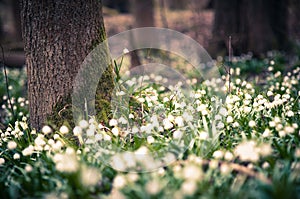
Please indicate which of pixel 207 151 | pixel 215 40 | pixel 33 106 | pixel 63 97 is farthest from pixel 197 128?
pixel 215 40

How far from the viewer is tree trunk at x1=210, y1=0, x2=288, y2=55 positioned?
9.96 meters

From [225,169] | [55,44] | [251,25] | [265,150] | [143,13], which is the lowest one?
[225,169]

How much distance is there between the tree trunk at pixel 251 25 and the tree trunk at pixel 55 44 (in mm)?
6077

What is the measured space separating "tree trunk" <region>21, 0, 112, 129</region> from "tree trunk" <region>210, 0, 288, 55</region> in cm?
608

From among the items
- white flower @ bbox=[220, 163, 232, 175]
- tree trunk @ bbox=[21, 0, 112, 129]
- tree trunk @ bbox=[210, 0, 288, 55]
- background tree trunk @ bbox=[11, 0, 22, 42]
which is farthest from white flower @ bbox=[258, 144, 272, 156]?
background tree trunk @ bbox=[11, 0, 22, 42]

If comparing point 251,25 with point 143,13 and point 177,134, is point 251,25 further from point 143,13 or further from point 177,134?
point 177,134

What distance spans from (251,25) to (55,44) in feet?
24.0

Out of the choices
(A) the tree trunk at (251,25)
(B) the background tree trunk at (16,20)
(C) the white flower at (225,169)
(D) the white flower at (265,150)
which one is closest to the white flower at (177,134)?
(C) the white flower at (225,169)

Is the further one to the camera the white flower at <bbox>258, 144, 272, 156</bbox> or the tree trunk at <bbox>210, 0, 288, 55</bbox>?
the tree trunk at <bbox>210, 0, 288, 55</bbox>

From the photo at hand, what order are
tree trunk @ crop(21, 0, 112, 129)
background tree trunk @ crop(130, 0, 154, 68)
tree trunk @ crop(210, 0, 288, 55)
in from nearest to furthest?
1. tree trunk @ crop(21, 0, 112, 129)
2. tree trunk @ crop(210, 0, 288, 55)
3. background tree trunk @ crop(130, 0, 154, 68)

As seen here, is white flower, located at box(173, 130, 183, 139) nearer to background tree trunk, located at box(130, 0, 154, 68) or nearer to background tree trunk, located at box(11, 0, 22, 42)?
background tree trunk, located at box(130, 0, 154, 68)

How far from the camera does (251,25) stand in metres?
10.1

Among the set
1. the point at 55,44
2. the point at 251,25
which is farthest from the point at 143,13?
the point at 55,44

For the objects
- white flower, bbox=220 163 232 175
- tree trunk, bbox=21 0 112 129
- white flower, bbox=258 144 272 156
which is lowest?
white flower, bbox=220 163 232 175
